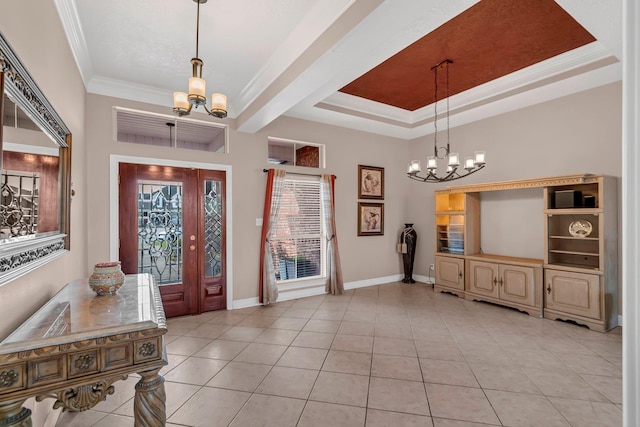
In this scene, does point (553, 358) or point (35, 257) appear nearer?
point (35, 257)

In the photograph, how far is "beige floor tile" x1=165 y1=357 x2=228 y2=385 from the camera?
2.65 metres

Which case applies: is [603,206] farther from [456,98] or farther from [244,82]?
[244,82]

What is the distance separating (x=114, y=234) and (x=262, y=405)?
2.93m

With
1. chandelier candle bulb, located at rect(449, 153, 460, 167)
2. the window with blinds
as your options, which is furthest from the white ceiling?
chandelier candle bulb, located at rect(449, 153, 460, 167)

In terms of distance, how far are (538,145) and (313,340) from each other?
4394 millimetres

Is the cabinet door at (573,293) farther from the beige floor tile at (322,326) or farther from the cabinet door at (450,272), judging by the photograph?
the beige floor tile at (322,326)

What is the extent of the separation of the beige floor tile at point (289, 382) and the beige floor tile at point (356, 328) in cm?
102

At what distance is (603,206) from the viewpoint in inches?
144

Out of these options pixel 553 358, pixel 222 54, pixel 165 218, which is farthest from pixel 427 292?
pixel 222 54

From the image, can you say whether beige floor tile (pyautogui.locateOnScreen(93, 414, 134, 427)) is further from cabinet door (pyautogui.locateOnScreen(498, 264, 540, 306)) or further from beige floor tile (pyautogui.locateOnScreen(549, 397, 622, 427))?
cabinet door (pyautogui.locateOnScreen(498, 264, 540, 306))

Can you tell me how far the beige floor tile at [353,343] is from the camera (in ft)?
10.6

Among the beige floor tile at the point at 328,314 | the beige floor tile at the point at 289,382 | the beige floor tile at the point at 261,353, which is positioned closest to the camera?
the beige floor tile at the point at 289,382

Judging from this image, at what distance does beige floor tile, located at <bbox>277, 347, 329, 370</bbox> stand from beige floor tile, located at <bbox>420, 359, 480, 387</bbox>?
3.23 ft

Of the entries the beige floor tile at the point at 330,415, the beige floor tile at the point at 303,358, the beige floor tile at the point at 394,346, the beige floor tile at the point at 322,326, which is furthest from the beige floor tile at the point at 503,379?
the beige floor tile at the point at 322,326
